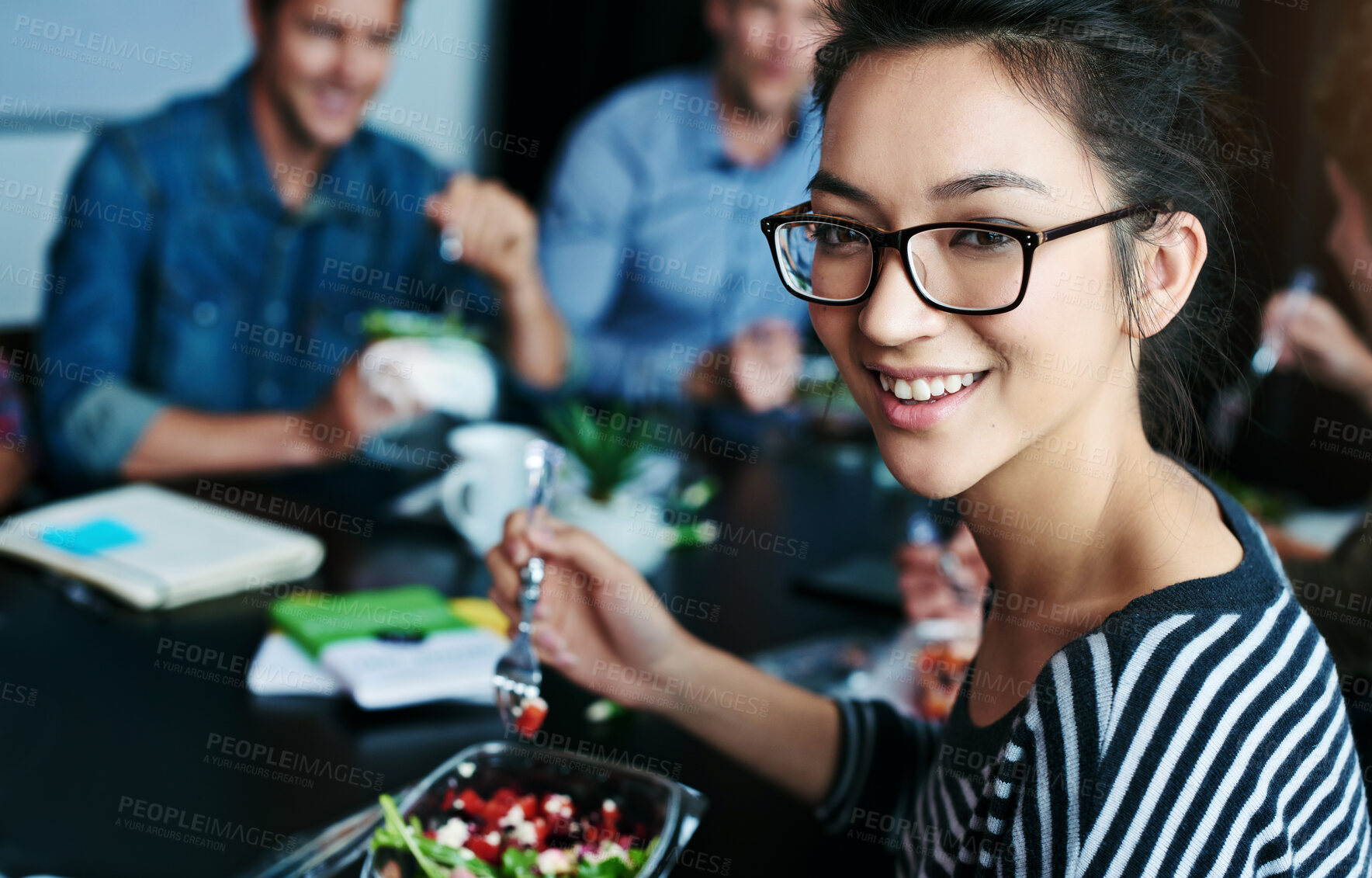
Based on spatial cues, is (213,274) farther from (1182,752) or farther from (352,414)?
(1182,752)

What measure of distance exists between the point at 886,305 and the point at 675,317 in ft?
7.90

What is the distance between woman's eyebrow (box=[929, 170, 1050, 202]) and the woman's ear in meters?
0.13

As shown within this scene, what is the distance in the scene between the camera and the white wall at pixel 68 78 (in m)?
3.11

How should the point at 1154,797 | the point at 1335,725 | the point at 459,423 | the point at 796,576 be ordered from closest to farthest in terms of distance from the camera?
the point at 1154,797
the point at 1335,725
the point at 796,576
the point at 459,423

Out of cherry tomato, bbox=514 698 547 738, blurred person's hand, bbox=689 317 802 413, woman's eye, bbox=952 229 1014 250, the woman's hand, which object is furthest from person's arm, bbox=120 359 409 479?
woman's eye, bbox=952 229 1014 250

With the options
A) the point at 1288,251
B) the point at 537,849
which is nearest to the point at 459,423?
the point at 537,849

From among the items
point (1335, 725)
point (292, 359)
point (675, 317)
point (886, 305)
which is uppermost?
point (886, 305)

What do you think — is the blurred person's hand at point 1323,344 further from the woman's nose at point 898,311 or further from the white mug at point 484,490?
the woman's nose at point 898,311

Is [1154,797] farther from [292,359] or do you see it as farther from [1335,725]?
[292,359]

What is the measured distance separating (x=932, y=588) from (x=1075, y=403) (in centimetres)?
77

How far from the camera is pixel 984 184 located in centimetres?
72

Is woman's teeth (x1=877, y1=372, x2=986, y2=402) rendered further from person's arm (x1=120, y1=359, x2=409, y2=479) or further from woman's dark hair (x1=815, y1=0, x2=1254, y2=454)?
person's arm (x1=120, y1=359, x2=409, y2=479)

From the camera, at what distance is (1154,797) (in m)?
0.67

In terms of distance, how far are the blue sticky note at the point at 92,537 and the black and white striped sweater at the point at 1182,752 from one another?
1.17 m
